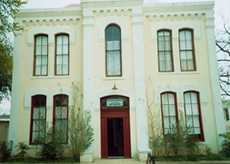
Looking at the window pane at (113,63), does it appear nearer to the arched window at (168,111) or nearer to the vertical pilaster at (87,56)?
the vertical pilaster at (87,56)

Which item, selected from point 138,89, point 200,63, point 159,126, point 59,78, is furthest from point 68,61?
point 200,63

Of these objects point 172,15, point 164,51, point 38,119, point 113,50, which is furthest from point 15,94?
point 172,15

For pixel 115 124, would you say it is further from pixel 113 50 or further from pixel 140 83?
pixel 113 50

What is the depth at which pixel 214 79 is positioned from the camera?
55.8 ft

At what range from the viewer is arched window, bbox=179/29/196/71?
57.7 ft

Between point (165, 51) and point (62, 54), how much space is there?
6.19m

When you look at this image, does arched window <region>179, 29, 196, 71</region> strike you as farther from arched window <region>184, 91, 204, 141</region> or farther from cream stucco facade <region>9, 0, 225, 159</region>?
arched window <region>184, 91, 204, 141</region>

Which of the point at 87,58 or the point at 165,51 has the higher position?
the point at 165,51

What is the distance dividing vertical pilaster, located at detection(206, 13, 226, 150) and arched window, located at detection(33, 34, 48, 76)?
9.70 metres

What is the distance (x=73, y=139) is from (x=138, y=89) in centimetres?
447

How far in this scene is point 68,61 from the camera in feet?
58.5

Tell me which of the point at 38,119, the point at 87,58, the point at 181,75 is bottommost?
the point at 38,119

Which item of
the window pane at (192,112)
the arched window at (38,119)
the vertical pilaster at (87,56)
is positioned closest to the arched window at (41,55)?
the arched window at (38,119)

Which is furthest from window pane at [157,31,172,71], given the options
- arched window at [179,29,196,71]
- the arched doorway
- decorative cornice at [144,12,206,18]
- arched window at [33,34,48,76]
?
arched window at [33,34,48,76]
